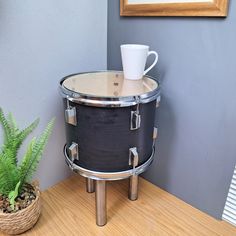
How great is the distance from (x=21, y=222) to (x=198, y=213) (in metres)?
0.92

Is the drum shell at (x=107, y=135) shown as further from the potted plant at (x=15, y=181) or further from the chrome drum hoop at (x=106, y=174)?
the potted plant at (x=15, y=181)

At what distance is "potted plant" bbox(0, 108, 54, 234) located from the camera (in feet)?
3.39

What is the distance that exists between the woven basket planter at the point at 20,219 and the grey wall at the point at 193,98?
0.74 meters

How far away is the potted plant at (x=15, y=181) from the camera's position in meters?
1.03

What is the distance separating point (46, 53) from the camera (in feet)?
3.98

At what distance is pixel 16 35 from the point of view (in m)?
1.09

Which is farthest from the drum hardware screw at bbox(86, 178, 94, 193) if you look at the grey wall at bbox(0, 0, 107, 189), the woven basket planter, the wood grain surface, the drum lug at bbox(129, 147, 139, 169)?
the drum lug at bbox(129, 147, 139, 169)

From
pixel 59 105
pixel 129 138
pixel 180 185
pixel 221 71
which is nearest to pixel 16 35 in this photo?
pixel 59 105

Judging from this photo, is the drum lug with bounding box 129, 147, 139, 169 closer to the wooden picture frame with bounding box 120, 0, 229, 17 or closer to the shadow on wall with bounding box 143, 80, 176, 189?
the shadow on wall with bounding box 143, 80, 176, 189

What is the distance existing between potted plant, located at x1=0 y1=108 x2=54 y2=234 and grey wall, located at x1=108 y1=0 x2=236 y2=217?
0.66 m

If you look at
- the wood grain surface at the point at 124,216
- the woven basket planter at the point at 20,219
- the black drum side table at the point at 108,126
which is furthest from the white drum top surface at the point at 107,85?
the wood grain surface at the point at 124,216

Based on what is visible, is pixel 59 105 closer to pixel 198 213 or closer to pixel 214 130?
pixel 214 130

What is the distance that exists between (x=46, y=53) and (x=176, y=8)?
679 mm

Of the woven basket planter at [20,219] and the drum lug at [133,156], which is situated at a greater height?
the drum lug at [133,156]
